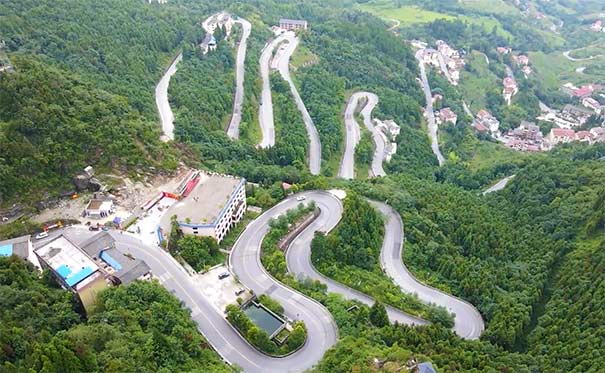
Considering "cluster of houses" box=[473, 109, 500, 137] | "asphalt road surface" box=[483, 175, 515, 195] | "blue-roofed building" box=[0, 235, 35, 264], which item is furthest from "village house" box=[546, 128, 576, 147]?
"blue-roofed building" box=[0, 235, 35, 264]

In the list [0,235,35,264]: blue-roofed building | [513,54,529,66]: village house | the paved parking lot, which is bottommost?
[513,54,529,66]: village house

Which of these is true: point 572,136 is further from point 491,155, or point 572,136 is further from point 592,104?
point 592,104

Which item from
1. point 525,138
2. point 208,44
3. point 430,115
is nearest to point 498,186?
point 525,138

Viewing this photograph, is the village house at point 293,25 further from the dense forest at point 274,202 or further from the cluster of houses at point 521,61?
the cluster of houses at point 521,61

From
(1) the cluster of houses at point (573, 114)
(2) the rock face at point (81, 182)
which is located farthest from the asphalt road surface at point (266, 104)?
(1) the cluster of houses at point (573, 114)

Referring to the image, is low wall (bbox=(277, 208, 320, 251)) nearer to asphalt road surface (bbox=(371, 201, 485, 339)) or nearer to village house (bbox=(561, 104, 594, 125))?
asphalt road surface (bbox=(371, 201, 485, 339))

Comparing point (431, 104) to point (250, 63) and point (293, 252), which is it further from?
point (293, 252)
